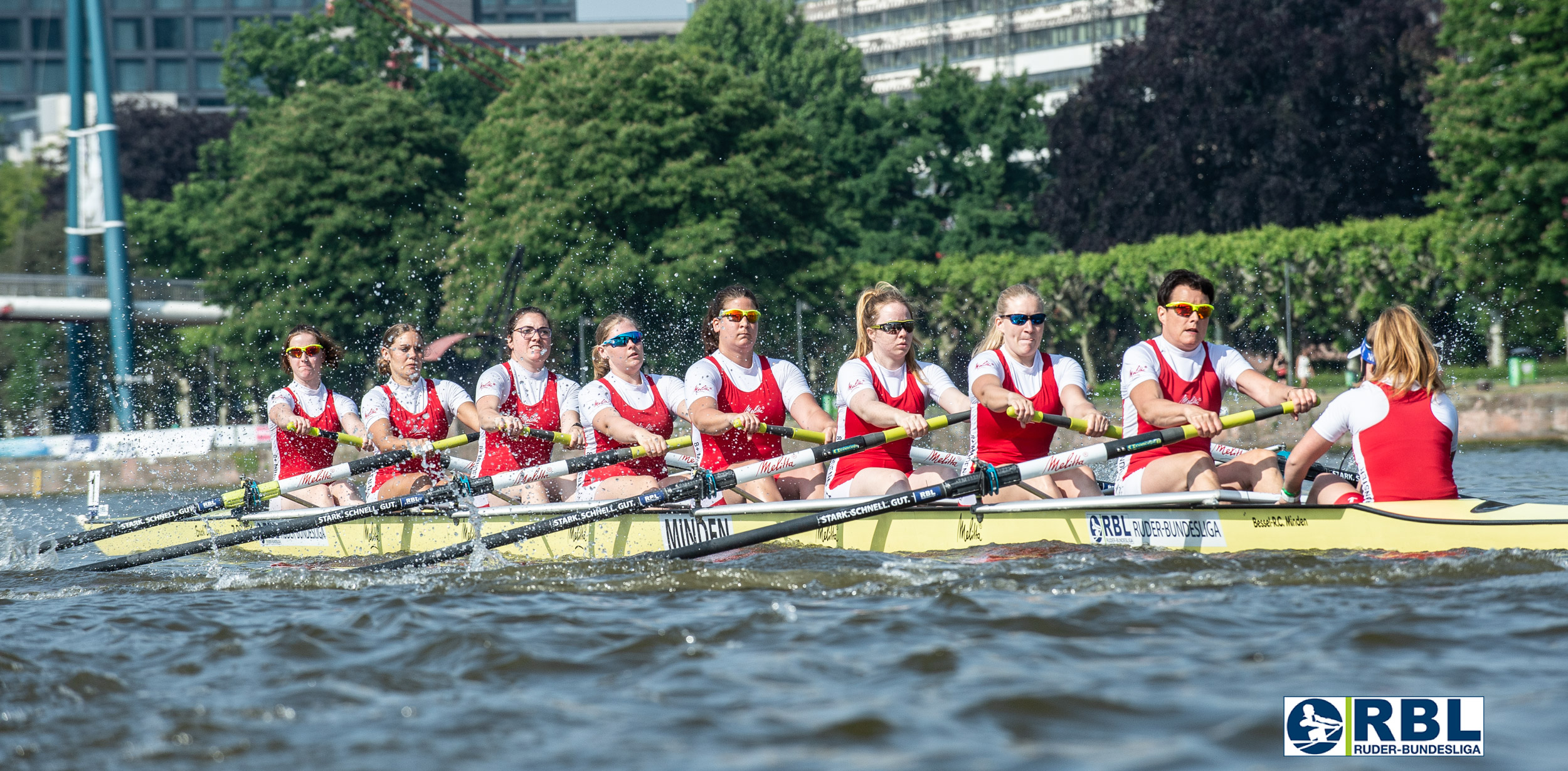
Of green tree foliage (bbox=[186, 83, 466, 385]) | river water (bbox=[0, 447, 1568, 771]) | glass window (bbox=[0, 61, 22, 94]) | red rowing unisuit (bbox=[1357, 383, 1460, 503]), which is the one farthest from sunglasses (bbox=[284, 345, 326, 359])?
glass window (bbox=[0, 61, 22, 94])

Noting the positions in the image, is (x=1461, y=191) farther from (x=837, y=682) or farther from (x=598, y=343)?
(x=837, y=682)

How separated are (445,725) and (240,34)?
148ft

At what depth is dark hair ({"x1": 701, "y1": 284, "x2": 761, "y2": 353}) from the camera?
9.24 meters

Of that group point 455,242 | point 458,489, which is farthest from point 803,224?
point 458,489

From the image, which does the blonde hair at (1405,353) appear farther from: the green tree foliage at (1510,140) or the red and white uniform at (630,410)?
the green tree foliage at (1510,140)

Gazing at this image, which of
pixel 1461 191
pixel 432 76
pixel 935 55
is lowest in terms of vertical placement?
pixel 1461 191

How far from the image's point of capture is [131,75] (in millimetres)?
107062

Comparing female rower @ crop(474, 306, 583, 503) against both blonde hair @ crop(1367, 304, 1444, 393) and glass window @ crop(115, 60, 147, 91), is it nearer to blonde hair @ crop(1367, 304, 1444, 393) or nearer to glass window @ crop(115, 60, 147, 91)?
blonde hair @ crop(1367, 304, 1444, 393)

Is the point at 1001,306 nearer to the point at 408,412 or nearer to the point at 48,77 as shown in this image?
the point at 408,412

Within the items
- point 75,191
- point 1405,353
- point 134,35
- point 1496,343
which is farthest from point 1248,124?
point 134,35

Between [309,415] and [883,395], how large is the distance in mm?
4938

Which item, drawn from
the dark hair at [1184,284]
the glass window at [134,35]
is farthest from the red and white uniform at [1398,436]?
the glass window at [134,35]

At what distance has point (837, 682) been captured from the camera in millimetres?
5688

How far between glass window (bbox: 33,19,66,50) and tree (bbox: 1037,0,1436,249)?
87.6 meters
